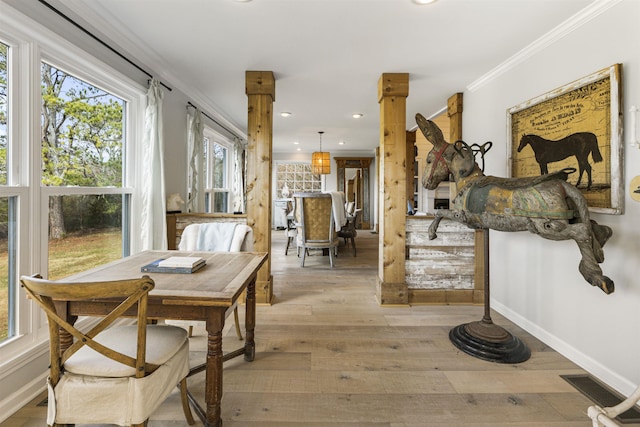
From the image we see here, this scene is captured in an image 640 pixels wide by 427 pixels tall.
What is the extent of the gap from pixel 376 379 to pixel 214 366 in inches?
40.8

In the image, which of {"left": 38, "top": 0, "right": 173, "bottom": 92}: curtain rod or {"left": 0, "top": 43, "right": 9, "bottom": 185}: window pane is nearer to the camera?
{"left": 0, "top": 43, "right": 9, "bottom": 185}: window pane

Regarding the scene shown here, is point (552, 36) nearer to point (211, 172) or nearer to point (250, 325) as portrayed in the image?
point (250, 325)

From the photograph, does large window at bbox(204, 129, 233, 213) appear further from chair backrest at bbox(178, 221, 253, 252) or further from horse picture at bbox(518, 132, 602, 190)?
horse picture at bbox(518, 132, 602, 190)

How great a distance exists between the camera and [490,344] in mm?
2168

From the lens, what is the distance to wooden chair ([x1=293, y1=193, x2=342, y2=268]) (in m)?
4.58

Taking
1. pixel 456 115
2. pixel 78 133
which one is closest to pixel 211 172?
pixel 78 133

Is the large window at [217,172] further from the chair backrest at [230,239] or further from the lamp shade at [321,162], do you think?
the chair backrest at [230,239]

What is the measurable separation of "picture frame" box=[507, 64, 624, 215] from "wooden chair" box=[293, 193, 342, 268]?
2.63 metres

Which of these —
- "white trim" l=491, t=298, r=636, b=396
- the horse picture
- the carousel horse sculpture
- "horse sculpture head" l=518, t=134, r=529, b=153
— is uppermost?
"horse sculpture head" l=518, t=134, r=529, b=153

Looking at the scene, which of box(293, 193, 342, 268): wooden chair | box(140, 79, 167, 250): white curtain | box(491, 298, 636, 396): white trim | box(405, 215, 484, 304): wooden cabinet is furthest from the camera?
box(293, 193, 342, 268): wooden chair

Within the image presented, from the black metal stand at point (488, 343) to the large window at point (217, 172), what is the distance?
4057 mm

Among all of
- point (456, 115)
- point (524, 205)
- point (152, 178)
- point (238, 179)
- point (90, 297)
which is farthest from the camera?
point (238, 179)

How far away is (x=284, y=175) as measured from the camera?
9195 mm

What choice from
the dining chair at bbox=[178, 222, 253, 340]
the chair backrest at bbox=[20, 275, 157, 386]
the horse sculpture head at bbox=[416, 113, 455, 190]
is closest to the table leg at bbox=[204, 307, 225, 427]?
the chair backrest at bbox=[20, 275, 157, 386]
